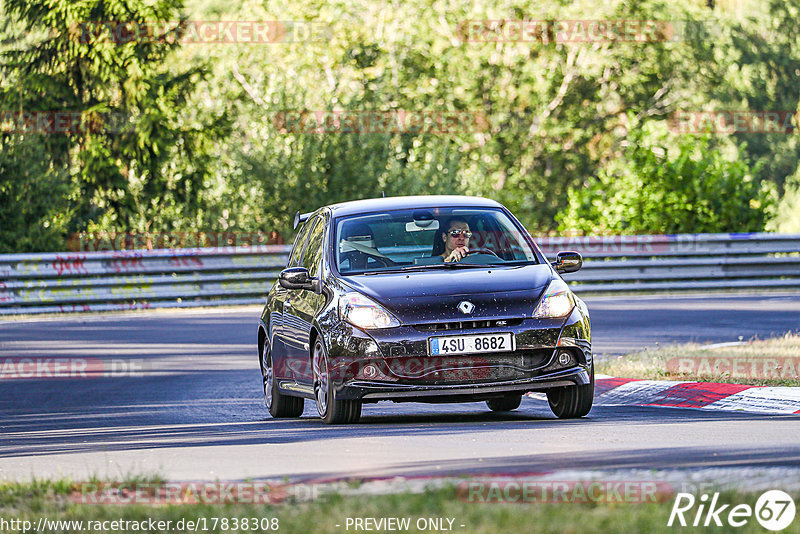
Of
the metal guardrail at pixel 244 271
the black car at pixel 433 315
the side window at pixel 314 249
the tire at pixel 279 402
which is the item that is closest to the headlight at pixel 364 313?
the black car at pixel 433 315

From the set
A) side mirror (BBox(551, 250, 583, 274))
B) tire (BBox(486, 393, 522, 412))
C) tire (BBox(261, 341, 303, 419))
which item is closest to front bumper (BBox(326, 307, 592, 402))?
side mirror (BBox(551, 250, 583, 274))

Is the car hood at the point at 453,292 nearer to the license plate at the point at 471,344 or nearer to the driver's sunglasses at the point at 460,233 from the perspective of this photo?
the license plate at the point at 471,344

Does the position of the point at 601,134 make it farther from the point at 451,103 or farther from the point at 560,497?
the point at 560,497

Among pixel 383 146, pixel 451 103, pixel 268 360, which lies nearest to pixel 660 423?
pixel 268 360

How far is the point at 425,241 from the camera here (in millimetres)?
11164

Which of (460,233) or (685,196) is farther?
(685,196)

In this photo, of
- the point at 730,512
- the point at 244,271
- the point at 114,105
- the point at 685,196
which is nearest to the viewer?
the point at 730,512

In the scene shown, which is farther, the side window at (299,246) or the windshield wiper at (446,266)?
the side window at (299,246)

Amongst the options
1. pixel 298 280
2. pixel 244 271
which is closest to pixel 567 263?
pixel 298 280

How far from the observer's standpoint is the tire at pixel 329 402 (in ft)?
34.1

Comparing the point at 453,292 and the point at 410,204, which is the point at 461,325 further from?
the point at 410,204

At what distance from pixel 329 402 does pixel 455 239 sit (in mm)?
1570

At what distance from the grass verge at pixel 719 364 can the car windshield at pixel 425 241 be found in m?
2.50

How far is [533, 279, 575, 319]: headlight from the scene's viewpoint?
10203mm
